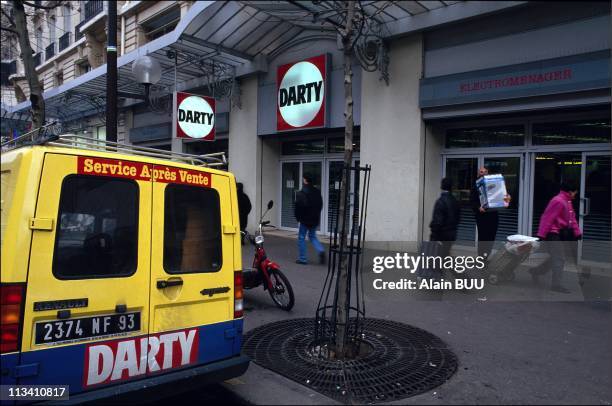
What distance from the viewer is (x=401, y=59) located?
384 inches

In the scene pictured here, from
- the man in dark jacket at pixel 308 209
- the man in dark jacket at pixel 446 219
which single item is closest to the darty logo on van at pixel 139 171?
the man in dark jacket at pixel 446 219

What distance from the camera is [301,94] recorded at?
39.5 ft

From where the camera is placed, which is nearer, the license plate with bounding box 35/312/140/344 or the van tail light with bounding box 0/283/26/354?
the van tail light with bounding box 0/283/26/354

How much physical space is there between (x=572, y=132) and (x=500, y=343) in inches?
201

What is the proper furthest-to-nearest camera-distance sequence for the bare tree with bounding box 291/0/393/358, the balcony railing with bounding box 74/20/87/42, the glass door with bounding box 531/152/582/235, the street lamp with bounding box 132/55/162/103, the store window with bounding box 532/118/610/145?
the balcony railing with bounding box 74/20/87/42, the street lamp with bounding box 132/55/162/103, the glass door with bounding box 531/152/582/235, the store window with bounding box 532/118/610/145, the bare tree with bounding box 291/0/393/358

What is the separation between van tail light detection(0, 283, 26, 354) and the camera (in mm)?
2598

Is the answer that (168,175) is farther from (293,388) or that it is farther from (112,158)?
(293,388)

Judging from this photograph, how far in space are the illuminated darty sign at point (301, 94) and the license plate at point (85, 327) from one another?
8.82 m

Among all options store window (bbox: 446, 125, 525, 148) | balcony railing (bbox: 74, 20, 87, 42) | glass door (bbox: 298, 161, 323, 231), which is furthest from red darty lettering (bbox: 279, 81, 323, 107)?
balcony railing (bbox: 74, 20, 87, 42)

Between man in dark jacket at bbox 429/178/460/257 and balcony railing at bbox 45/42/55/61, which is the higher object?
balcony railing at bbox 45/42/55/61

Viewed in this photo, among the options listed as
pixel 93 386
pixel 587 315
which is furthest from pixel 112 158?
pixel 587 315

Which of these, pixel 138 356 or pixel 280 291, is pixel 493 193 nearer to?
pixel 280 291

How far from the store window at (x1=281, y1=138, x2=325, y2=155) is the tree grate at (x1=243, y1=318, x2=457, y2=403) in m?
7.86

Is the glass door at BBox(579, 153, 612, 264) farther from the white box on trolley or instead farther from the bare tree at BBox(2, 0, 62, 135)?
the bare tree at BBox(2, 0, 62, 135)
